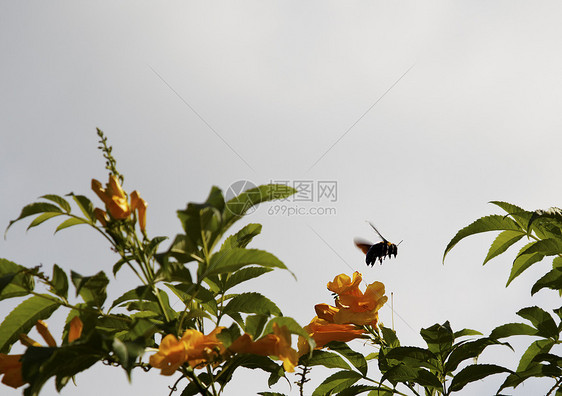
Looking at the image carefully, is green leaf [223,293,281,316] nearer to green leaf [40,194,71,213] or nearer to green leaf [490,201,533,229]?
green leaf [40,194,71,213]

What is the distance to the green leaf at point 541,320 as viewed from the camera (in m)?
2.81

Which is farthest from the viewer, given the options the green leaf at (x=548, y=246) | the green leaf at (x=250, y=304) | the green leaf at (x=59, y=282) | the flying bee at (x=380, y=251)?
the flying bee at (x=380, y=251)

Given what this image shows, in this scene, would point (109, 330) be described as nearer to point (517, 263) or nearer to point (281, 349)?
point (281, 349)

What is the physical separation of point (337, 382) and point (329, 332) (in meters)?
0.27

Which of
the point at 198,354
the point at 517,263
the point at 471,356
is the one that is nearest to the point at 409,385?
the point at 471,356

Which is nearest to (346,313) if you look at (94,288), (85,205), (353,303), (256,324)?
(353,303)

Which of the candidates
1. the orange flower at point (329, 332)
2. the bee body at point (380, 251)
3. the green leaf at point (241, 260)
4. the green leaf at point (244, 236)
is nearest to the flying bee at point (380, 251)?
the bee body at point (380, 251)

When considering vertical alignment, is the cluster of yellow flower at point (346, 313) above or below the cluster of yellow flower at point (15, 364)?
above

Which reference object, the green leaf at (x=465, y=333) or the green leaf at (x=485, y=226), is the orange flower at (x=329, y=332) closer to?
the green leaf at (x=465, y=333)

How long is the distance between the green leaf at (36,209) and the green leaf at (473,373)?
196 cm

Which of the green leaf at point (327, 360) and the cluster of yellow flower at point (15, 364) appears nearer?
the cluster of yellow flower at point (15, 364)

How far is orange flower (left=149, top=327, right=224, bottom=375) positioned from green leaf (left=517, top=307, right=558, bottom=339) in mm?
1672

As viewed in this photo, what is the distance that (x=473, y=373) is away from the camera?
2.63 metres

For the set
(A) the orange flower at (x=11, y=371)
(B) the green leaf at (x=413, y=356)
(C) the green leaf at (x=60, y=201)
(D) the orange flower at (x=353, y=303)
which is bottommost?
(A) the orange flower at (x=11, y=371)
